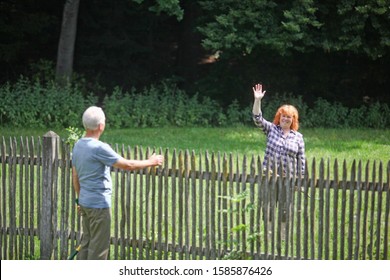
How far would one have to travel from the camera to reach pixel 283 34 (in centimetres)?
2116

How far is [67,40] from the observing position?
2338 cm

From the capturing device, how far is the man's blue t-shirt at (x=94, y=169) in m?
6.99

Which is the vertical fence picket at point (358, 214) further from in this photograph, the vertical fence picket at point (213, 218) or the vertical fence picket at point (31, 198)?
the vertical fence picket at point (31, 198)

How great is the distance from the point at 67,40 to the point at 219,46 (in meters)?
5.09

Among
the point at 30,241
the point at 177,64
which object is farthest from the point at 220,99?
the point at 30,241

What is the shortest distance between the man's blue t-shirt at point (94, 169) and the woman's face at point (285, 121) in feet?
8.99

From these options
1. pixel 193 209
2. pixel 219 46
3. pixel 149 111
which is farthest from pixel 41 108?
pixel 193 209

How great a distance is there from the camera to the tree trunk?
23219 millimetres

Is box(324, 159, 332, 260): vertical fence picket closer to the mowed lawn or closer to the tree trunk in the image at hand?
the mowed lawn

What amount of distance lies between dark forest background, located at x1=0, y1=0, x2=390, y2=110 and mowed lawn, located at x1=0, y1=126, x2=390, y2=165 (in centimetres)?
308

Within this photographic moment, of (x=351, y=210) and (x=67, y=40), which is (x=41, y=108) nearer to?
(x=67, y=40)

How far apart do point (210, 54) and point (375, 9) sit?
7646 mm

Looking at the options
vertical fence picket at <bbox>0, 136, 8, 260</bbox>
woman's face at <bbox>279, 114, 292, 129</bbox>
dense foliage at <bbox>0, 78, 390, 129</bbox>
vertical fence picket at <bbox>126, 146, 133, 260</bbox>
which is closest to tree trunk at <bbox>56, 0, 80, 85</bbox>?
dense foliage at <bbox>0, 78, 390, 129</bbox>

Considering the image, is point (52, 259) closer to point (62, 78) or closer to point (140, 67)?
point (62, 78)
